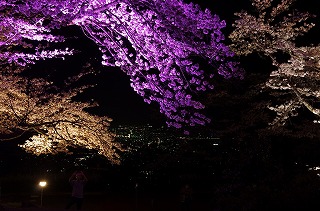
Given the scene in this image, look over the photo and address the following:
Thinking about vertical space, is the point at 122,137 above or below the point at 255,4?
below

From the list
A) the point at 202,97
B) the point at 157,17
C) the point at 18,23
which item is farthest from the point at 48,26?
the point at 202,97

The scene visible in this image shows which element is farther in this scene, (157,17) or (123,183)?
(123,183)

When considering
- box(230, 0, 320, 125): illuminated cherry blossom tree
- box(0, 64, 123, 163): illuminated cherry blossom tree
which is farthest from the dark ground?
box(230, 0, 320, 125): illuminated cherry blossom tree

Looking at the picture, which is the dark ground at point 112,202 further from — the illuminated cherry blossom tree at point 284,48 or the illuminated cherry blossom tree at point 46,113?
the illuminated cherry blossom tree at point 284,48

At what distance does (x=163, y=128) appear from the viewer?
2255 centimetres

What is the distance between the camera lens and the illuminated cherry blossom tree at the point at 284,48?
41.2 feet

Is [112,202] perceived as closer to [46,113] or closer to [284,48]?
[46,113]

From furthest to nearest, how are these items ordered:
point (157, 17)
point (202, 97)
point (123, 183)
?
point (123, 183)
point (202, 97)
point (157, 17)

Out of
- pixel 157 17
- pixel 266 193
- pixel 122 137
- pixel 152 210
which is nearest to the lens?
pixel 157 17

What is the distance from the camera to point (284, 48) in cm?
1275

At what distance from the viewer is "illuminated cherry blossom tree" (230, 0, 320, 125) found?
1257cm

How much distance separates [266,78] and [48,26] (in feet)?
33.2

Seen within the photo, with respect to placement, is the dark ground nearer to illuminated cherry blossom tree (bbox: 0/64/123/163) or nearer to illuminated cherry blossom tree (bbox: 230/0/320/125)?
illuminated cherry blossom tree (bbox: 0/64/123/163)

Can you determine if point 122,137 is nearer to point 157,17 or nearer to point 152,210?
point 152,210
